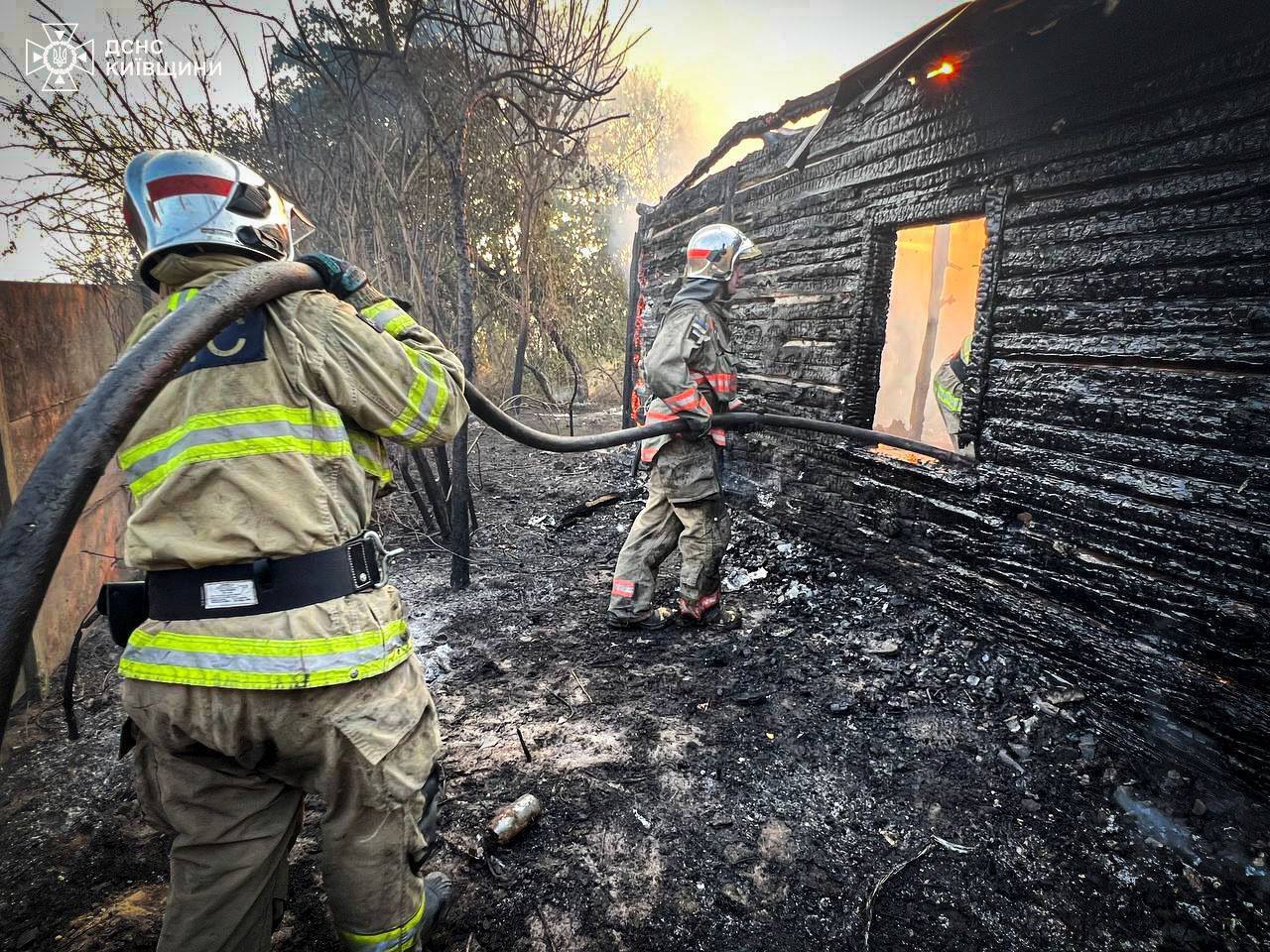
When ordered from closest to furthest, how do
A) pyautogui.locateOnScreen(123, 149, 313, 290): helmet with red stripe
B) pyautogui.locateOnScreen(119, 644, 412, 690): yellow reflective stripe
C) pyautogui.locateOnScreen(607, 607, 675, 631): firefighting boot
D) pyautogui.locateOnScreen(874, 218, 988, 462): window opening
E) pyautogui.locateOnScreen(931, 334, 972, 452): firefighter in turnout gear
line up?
1. pyautogui.locateOnScreen(119, 644, 412, 690): yellow reflective stripe
2. pyautogui.locateOnScreen(123, 149, 313, 290): helmet with red stripe
3. pyautogui.locateOnScreen(607, 607, 675, 631): firefighting boot
4. pyautogui.locateOnScreen(931, 334, 972, 452): firefighter in turnout gear
5. pyautogui.locateOnScreen(874, 218, 988, 462): window opening

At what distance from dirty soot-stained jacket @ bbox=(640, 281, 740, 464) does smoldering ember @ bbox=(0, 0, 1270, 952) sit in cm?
3

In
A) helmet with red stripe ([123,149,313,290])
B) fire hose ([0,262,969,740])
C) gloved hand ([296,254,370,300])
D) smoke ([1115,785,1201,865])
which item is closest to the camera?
fire hose ([0,262,969,740])

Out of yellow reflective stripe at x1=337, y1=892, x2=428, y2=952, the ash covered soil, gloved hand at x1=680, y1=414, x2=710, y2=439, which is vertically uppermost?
gloved hand at x1=680, y1=414, x2=710, y2=439

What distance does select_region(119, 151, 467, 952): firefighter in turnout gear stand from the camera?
141cm

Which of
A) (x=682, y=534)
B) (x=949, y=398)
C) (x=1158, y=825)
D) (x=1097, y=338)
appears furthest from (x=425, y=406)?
(x=949, y=398)

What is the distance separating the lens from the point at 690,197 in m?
6.93

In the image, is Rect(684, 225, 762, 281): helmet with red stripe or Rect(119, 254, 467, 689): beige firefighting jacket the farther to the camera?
Rect(684, 225, 762, 281): helmet with red stripe

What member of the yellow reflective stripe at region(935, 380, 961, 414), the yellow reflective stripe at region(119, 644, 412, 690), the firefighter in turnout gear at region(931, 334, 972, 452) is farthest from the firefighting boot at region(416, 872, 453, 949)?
the yellow reflective stripe at region(935, 380, 961, 414)

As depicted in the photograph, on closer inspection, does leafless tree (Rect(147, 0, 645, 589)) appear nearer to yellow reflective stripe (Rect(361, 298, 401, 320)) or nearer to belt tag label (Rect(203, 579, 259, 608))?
yellow reflective stripe (Rect(361, 298, 401, 320))

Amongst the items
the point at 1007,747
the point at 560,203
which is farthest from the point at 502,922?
the point at 560,203

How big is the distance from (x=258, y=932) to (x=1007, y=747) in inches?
126

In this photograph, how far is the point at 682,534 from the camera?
4242mm

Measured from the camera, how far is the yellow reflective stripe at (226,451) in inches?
55.1

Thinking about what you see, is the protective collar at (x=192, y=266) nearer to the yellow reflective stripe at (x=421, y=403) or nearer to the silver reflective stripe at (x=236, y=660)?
the yellow reflective stripe at (x=421, y=403)
